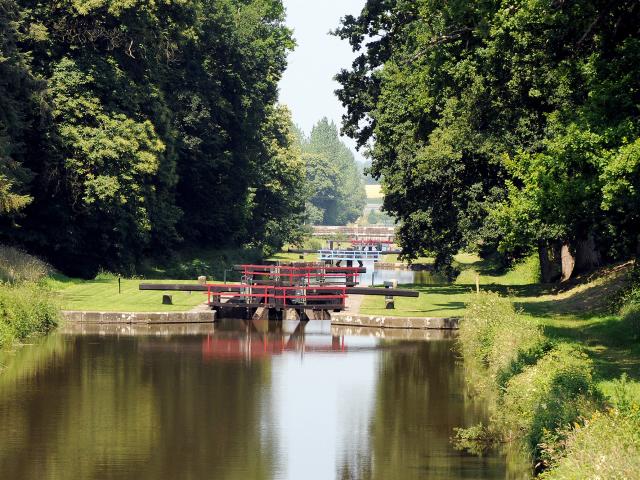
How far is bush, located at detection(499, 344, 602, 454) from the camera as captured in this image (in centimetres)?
1933

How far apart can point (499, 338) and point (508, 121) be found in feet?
61.0

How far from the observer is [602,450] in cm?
1538

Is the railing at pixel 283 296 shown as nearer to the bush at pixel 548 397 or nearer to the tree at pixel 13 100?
the tree at pixel 13 100

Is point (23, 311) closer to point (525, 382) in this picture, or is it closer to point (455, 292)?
point (525, 382)

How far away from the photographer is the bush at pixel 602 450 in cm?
1479

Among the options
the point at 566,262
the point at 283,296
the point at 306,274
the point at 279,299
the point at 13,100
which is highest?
the point at 13,100

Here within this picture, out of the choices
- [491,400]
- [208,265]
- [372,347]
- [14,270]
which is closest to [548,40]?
[491,400]

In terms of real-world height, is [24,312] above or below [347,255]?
below

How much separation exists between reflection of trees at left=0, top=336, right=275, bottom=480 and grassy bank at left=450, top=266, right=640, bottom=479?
201 inches

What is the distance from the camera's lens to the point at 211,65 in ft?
273

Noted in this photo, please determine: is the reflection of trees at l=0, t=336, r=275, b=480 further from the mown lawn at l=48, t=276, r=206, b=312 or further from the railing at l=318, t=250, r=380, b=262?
the railing at l=318, t=250, r=380, b=262

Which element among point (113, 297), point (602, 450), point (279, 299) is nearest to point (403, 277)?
point (279, 299)

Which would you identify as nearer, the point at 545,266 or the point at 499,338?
the point at 499,338

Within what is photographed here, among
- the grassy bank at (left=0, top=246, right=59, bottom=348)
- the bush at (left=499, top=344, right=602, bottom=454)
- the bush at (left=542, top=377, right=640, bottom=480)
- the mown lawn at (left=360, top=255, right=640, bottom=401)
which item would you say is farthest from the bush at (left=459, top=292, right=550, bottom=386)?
the grassy bank at (left=0, top=246, right=59, bottom=348)
